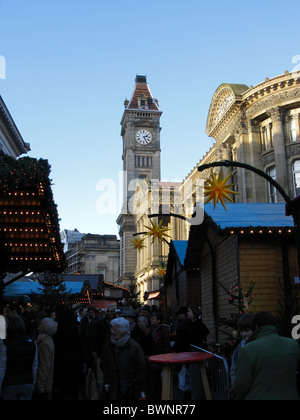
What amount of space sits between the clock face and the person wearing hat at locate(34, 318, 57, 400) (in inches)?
3375

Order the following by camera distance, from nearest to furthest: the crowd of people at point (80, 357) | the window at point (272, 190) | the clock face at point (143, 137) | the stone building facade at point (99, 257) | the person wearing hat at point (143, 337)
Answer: the crowd of people at point (80, 357)
the person wearing hat at point (143, 337)
the window at point (272, 190)
the clock face at point (143, 137)
the stone building facade at point (99, 257)

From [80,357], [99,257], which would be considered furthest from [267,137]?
[99,257]

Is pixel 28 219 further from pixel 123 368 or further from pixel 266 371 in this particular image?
pixel 266 371

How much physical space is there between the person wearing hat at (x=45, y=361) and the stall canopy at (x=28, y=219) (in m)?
3.25

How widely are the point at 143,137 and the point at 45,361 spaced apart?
284ft

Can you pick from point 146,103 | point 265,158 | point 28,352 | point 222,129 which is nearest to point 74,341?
point 28,352

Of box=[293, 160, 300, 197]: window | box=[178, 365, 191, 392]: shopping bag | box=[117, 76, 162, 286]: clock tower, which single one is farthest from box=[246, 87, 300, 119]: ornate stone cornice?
box=[117, 76, 162, 286]: clock tower

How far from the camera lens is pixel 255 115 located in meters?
35.6

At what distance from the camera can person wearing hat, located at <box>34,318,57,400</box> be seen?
6969mm

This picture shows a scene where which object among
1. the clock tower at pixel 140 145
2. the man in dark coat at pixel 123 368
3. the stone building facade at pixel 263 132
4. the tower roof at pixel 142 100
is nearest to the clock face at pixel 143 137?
the clock tower at pixel 140 145

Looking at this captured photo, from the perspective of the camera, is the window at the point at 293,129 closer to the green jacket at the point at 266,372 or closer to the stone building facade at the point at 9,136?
the stone building facade at the point at 9,136

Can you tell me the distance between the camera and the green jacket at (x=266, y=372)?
3.82 metres

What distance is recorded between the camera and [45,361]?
7.13m
